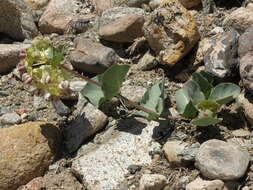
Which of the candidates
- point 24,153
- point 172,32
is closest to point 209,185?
point 24,153

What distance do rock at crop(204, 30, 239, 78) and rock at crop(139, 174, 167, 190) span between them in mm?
1018

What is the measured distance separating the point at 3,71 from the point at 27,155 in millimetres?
1454

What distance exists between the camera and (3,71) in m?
4.77

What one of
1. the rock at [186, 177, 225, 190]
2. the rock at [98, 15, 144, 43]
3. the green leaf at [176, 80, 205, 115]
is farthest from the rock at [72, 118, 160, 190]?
the rock at [98, 15, 144, 43]

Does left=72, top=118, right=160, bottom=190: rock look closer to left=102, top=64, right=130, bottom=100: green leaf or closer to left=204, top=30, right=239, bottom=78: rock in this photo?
left=102, top=64, right=130, bottom=100: green leaf

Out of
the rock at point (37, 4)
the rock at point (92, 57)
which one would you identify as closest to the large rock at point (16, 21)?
the rock at point (37, 4)

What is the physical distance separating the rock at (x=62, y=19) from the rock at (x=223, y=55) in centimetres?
155

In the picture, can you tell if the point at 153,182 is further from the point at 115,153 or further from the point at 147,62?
the point at 147,62

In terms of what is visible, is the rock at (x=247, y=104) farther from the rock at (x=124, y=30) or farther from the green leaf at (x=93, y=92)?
the rock at (x=124, y=30)

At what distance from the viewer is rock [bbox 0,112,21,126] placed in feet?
13.4

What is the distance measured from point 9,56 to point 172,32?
161 centimetres

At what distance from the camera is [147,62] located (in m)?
4.36

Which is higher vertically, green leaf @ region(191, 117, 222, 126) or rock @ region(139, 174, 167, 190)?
green leaf @ region(191, 117, 222, 126)

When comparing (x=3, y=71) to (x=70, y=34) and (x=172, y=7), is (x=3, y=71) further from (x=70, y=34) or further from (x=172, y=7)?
(x=172, y=7)
